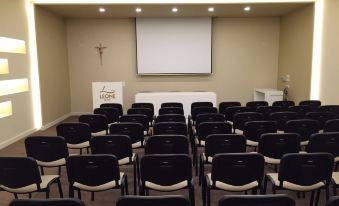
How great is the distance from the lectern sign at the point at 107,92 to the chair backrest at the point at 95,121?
3.74 m

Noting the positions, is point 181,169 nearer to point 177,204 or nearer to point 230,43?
point 177,204

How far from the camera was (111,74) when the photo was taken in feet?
36.7

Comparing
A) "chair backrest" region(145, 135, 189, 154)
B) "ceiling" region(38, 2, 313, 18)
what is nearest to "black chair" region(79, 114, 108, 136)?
"chair backrest" region(145, 135, 189, 154)

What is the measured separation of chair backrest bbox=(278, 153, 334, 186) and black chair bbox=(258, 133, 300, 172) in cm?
73

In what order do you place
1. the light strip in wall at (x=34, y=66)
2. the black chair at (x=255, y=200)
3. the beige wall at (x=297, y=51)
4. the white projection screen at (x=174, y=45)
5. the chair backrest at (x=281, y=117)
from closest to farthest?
the black chair at (x=255, y=200) → the chair backrest at (x=281, y=117) → the light strip in wall at (x=34, y=66) → the beige wall at (x=297, y=51) → the white projection screen at (x=174, y=45)

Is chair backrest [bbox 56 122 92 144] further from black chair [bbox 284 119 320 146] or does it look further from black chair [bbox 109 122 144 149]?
black chair [bbox 284 119 320 146]

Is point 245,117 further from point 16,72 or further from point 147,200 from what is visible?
point 16,72

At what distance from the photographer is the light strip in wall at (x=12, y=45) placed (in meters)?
6.88

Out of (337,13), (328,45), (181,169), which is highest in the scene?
(337,13)

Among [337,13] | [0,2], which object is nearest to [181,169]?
[0,2]

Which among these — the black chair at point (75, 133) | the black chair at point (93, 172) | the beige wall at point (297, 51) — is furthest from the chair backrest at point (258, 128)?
the beige wall at point (297, 51)

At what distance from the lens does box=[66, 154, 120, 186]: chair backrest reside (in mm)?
3041

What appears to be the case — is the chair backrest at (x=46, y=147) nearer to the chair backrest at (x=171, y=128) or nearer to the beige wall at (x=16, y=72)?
the chair backrest at (x=171, y=128)

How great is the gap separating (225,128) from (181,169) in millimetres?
1707
